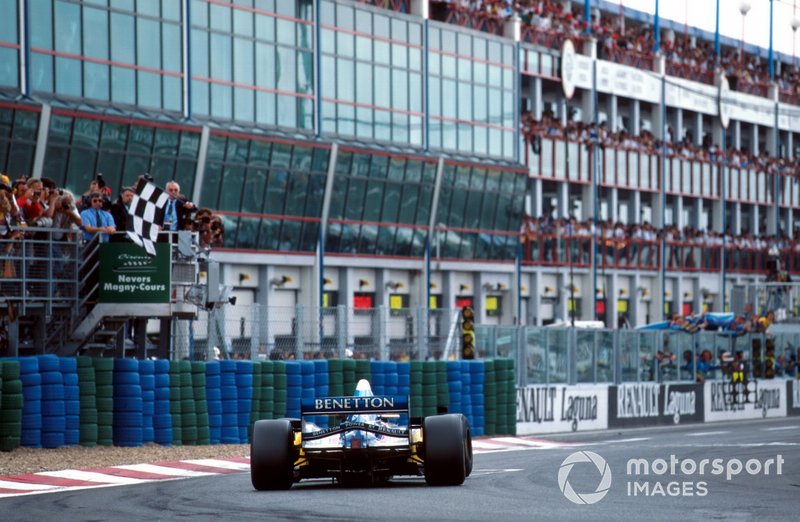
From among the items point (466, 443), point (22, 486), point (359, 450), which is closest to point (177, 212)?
point (22, 486)

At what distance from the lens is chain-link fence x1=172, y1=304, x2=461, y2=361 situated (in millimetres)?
24953

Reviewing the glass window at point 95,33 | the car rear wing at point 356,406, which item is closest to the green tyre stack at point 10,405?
the car rear wing at point 356,406

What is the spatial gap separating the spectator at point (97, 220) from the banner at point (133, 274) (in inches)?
10.3

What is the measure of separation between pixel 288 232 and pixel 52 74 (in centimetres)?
1264

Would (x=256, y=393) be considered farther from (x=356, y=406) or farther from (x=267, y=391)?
(x=356, y=406)

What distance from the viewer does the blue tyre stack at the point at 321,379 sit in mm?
26094

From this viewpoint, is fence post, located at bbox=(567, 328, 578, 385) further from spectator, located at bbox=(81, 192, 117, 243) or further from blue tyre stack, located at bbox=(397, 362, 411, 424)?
spectator, located at bbox=(81, 192, 117, 243)

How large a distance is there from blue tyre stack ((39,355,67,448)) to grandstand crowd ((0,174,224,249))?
5.25 ft

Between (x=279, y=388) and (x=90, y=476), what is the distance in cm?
675

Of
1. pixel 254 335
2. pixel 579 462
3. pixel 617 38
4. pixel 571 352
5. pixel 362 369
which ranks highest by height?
pixel 617 38

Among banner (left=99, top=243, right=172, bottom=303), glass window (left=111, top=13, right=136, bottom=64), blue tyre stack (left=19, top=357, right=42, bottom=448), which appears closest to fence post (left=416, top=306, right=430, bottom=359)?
banner (left=99, top=243, right=172, bottom=303)

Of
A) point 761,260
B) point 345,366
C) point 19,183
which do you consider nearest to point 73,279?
point 19,183

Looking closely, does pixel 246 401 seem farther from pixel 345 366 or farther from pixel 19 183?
pixel 19 183

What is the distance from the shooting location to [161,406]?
77.4 ft
